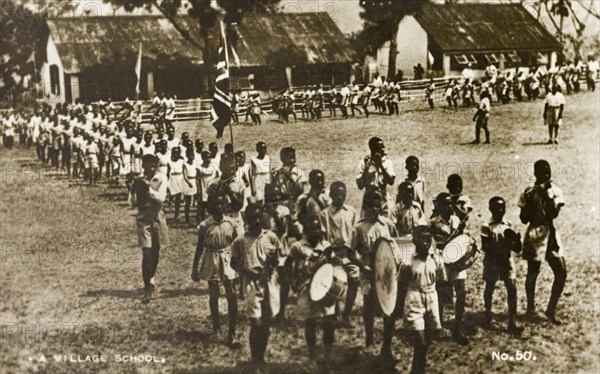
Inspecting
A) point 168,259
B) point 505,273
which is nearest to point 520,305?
point 505,273

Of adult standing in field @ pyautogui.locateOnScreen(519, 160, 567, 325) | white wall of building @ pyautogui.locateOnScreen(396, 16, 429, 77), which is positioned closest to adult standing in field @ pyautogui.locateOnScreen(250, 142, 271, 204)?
white wall of building @ pyautogui.locateOnScreen(396, 16, 429, 77)

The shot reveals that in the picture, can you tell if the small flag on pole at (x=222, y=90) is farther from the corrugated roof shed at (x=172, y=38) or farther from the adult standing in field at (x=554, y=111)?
the adult standing in field at (x=554, y=111)

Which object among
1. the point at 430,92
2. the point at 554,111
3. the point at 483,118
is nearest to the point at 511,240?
the point at 483,118

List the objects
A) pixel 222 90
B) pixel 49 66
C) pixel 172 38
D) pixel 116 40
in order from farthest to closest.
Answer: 1. pixel 116 40
2. pixel 49 66
3. pixel 172 38
4. pixel 222 90

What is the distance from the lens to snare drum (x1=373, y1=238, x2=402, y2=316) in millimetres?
6695

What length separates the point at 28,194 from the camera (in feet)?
31.1

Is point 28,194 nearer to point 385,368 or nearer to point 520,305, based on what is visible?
point 385,368

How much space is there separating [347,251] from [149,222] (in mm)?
2492

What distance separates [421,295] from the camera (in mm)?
6336

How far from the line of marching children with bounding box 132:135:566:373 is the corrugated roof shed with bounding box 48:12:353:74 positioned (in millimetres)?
2087

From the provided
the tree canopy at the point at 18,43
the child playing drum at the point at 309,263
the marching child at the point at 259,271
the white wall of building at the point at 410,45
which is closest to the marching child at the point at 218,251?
the marching child at the point at 259,271

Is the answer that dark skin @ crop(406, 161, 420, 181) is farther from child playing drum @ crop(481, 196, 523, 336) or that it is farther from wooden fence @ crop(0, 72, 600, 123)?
wooden fence @ crop(0, 72, 600, 123)

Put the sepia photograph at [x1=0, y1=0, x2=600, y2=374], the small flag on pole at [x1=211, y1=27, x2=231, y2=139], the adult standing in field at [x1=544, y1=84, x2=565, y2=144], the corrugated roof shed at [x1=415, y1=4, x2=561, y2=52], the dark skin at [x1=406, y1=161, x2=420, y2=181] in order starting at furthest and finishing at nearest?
the adult standing in field at [x1=544, y1=84, x2=565, y2=144] < the corrugated roof shed at [x1=415, y1=4, x2=561, y2=52] < the small flag on pole at [x1=211, y1=27, x2=231, y2=139] < the dark skin at [x1=406, y1=161, x2=420, y2=181] < the sepia photograph at [x1=0, y1=0, x2=600, y2=374]

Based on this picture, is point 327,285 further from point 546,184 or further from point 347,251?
point 546,184
